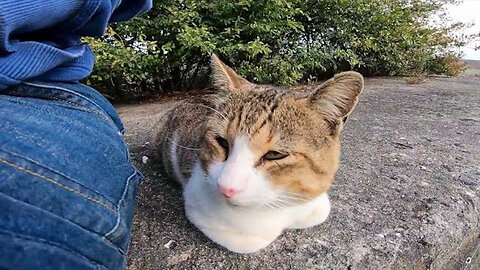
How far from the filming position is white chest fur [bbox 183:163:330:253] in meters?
1.17

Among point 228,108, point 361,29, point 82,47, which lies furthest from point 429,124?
point 361,29

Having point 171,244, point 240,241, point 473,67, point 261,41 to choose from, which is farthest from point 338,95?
point 473,67

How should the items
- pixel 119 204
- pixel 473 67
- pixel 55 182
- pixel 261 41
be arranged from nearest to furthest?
pixel 55 182 < pixel 119 204 < pixel 261 41 < pixel 473 67

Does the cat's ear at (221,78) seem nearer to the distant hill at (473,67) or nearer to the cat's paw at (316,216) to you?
the cat's paw at (316,216)

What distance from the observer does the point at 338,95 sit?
3.98 feet

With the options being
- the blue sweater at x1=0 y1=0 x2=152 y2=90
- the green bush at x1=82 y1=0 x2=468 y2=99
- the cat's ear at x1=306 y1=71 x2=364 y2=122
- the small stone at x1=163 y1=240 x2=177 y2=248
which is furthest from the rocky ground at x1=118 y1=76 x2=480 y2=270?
the green bush at x1=82 y1=0 x2=468 y2=99

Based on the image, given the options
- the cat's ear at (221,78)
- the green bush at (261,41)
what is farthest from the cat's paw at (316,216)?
the green bush at (261,41)

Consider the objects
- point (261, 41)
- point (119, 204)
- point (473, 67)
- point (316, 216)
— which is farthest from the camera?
point (473, 67)

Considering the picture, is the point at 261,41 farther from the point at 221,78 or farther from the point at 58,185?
the point at 58,185

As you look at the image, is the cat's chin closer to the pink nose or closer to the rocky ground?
the pink nose

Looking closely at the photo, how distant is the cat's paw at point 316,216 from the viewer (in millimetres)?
1293

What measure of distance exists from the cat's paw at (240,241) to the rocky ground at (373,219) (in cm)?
2

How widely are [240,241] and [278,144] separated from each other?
1.03 feet

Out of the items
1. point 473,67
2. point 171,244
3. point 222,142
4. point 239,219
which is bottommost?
point 473,67
